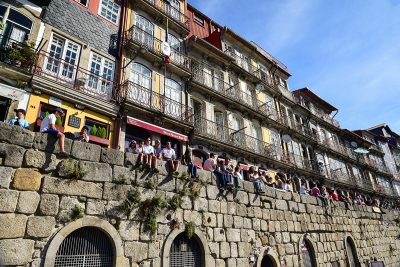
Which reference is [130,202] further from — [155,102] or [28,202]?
[155,102]

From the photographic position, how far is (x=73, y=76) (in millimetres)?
10391

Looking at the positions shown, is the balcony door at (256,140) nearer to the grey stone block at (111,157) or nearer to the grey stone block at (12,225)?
the grey stone block at (111,157)

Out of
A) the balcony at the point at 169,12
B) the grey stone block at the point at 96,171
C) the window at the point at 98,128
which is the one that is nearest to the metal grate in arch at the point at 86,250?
the grey stone block at the point at 96,171

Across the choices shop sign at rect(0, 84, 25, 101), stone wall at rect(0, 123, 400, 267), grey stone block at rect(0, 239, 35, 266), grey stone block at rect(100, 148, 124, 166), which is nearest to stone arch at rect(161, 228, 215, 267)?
stone wall at rect(0, 123, 400, 267)

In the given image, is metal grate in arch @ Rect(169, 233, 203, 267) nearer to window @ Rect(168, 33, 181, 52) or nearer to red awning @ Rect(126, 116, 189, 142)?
red awning @ Rect(126, 116, 189, 142)

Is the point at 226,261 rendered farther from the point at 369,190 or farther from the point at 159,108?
the point at 369,190

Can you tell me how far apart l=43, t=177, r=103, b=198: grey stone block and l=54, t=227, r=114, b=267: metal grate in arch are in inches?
26.7

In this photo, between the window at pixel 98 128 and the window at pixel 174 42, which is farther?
the window at pixel 174 42

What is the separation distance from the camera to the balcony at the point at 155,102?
11.4 m

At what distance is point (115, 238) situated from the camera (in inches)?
215

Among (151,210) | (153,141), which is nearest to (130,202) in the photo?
(151,210)

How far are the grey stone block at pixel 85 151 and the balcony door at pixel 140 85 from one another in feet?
19.0

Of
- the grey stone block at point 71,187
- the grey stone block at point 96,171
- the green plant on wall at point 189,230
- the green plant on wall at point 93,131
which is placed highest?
the green plant on wall at point 93,131

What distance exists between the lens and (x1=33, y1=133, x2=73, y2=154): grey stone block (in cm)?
514
